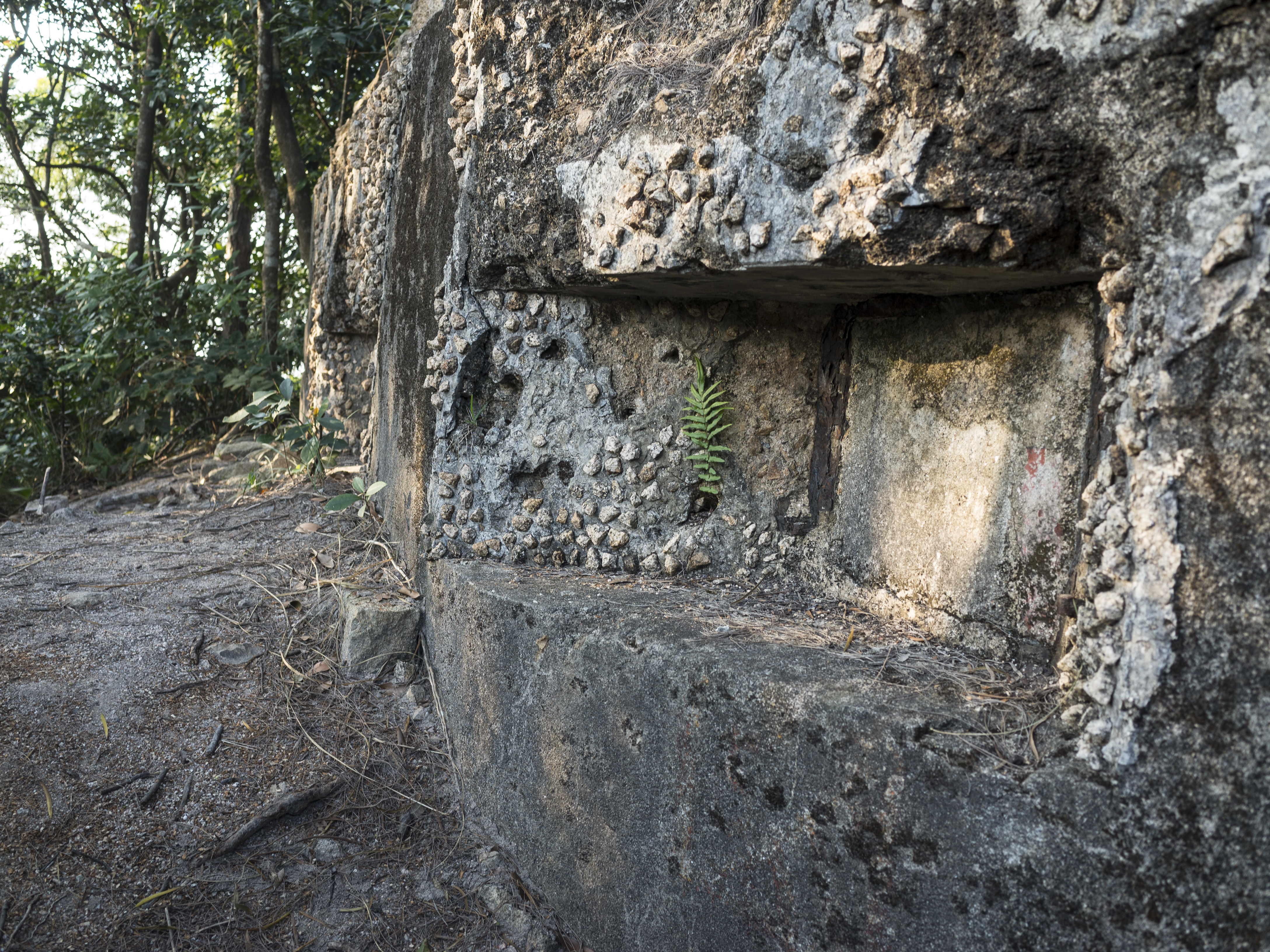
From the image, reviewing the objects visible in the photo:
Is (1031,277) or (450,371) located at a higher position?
(1031,277)

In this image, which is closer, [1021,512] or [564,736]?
[1021,512]

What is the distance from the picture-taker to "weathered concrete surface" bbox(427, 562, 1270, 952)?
133cm

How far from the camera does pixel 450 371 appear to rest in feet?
9.77

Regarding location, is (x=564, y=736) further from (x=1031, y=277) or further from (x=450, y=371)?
(x=1031, y=277)

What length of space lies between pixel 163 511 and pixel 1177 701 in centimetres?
466

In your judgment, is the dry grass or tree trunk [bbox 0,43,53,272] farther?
tree trunk [bbox 0,43,53,272]

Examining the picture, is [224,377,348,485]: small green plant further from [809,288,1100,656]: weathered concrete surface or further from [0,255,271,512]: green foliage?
[809,288,1100,656]: weathered concrete surface

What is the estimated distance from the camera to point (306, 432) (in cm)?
457

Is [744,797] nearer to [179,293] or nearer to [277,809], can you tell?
[277,809]

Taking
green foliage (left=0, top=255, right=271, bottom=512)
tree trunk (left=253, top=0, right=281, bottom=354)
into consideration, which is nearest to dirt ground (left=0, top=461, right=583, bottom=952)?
green foliage (left=0, top=255, right=271, bottom=512)

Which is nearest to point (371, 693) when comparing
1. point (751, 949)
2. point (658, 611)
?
point (658, 611)

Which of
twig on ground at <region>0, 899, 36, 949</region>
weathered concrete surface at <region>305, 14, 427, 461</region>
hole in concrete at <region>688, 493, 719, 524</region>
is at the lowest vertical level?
twig on ground at <region>0, 899, 36, 949</region>

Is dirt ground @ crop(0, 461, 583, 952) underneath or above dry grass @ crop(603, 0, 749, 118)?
underneath

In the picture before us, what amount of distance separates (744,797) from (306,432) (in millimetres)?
3459
